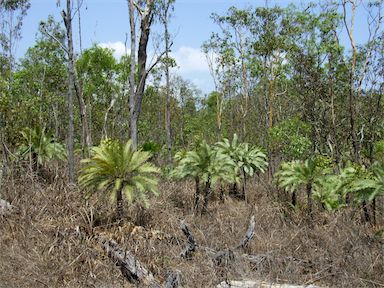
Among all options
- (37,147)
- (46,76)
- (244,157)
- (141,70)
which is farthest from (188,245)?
(46,76)

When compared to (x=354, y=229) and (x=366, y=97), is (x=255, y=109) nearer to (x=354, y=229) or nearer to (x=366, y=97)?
(x=366, y=97)

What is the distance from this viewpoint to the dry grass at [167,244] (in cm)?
777

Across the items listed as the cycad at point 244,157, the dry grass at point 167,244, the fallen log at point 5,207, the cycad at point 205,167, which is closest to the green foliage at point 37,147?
the dry grass at point 167,244

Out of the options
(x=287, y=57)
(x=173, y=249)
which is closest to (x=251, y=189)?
(x=173, y=249)

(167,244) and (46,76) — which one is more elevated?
(46,76)

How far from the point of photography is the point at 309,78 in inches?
782

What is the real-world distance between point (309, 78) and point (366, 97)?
4526 millimetres

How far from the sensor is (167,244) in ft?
34.1

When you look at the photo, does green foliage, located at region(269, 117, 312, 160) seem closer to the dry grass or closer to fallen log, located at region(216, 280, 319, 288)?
the dry grass

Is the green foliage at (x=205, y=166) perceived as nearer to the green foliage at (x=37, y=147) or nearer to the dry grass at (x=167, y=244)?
the dry grass at (x=167, y=244)

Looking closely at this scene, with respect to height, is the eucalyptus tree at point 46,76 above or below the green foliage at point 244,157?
above

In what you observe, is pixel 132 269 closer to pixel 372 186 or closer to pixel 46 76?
pixel 372 186

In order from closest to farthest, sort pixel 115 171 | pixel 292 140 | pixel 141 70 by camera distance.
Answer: pixel 115 171
pixel 141 70
pixel 292 140

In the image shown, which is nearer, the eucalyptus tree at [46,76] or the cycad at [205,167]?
the cycad at [205,167]
